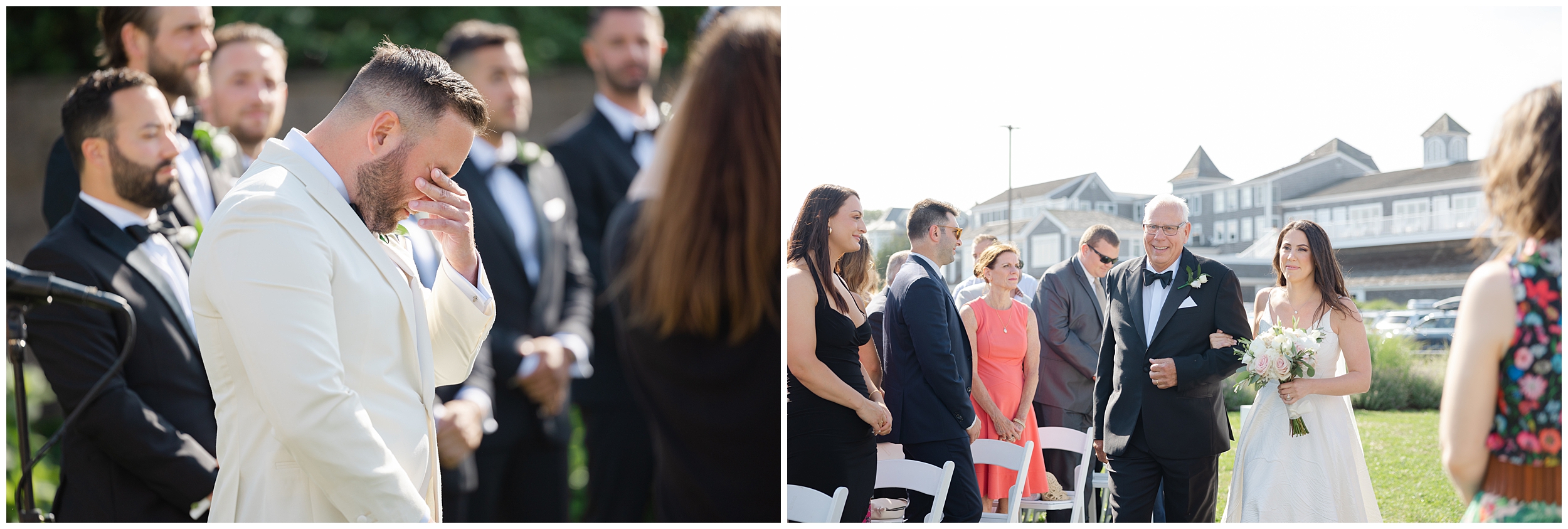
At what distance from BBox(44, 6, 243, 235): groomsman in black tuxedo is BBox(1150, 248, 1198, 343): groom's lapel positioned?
337 centimetres

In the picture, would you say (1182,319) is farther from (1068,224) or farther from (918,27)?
(918,27)

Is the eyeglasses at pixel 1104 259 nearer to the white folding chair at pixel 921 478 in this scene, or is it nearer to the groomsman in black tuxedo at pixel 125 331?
the white folding chair at pixel 921 478

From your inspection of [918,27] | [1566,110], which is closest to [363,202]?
[918,27]

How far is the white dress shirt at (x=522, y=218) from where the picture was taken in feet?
10.2

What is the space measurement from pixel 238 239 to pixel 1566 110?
11.8 ft

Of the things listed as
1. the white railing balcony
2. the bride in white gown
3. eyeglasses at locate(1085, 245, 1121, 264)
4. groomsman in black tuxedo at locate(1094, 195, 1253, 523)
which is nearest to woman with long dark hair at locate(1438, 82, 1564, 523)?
the white railing balcony

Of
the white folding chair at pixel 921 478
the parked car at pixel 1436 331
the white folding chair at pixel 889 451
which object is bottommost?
the white folding chair at pixel 921 478

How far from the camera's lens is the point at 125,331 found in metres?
2.88

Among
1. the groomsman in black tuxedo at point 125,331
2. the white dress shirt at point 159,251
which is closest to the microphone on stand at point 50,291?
the groomsman in black tuxedo at point 125,331

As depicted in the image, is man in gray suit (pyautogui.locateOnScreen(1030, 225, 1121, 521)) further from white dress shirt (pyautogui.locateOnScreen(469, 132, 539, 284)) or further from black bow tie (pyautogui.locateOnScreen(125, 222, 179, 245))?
black bow tie (pyautogui.locateOnScreen(125, 222, 179, 245))

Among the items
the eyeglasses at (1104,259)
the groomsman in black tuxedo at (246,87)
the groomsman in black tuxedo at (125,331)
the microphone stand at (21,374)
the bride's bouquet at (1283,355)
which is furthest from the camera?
the groomsman in black tuxedo at (246,87)

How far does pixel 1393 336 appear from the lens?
9.73 feet

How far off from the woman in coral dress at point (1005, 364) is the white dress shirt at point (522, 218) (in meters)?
1.34

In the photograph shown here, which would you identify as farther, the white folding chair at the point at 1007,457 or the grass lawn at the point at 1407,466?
the white folding chair at the point at 1007,457
